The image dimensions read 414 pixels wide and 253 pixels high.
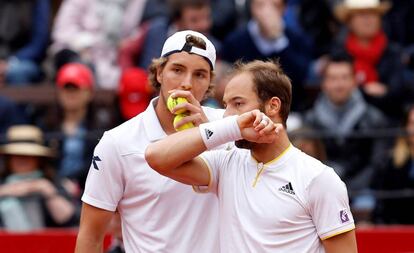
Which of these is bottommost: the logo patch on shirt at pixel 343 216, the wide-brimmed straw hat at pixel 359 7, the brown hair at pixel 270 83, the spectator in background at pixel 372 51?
the logo patch on shirt at pixel 343 216

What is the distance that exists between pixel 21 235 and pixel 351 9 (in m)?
4.07

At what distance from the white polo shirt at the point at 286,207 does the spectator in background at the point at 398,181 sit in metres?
4.44

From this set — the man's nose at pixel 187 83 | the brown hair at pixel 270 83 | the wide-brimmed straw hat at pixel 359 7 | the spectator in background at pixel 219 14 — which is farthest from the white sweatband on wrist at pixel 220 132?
the spectator in background at pixel 219 14

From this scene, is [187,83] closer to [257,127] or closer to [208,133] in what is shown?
[208,133]

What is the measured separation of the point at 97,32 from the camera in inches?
469

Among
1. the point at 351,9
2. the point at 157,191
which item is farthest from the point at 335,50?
the point at 157,191

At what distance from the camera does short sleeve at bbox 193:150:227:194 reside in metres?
5.50

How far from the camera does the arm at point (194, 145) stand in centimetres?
501

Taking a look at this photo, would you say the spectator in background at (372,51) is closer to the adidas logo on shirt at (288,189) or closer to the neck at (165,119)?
the neck at (165,119)

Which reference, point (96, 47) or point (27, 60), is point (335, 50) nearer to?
point (96, 47)

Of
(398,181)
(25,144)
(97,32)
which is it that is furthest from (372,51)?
(25,144)

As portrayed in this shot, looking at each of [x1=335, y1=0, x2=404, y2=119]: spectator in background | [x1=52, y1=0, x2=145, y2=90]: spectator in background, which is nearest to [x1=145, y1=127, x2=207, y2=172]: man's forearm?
[x1=335, y1=0, x2=404, y2=119]: spectator in background

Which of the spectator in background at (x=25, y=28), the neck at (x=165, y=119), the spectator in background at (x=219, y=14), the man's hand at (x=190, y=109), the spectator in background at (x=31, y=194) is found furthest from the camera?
the spectator in background at (x=25, y=28)

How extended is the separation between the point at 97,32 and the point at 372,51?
2958 mm
